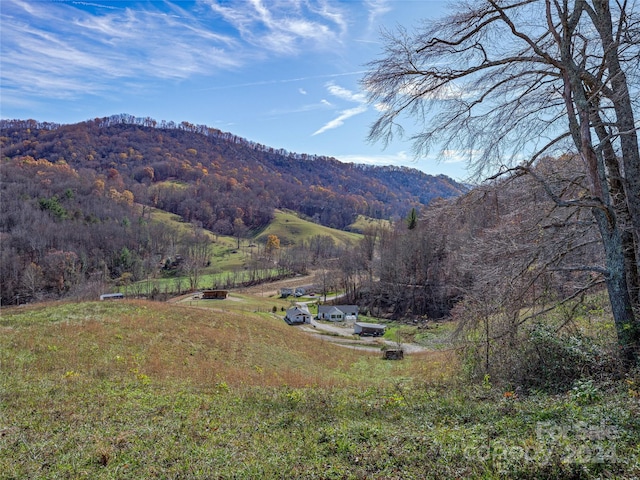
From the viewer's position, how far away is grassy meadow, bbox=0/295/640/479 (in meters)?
3.41

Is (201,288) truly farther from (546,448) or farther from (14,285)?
(546,448)

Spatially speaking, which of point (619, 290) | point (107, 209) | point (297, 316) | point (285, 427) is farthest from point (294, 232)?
point (619, 290)

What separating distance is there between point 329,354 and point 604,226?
55.7 feet

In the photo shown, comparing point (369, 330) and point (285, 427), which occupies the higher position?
point (285, 427)

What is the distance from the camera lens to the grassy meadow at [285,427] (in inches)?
134

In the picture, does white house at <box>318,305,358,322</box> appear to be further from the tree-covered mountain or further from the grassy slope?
the tree-covered mountain

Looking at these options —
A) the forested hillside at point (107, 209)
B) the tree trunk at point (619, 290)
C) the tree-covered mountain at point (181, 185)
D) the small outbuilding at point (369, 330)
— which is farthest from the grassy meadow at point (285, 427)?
the tree-covered mountain at point (181, 185)

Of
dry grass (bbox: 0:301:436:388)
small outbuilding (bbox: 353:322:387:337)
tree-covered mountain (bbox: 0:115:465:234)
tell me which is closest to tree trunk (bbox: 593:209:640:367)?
dry grass (bbox: 0:301:436:388)

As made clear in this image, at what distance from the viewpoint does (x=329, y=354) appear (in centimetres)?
2033

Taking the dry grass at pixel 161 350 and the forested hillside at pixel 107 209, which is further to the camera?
the forested hillside at pixel 107 209

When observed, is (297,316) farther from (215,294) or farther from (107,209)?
(107,209)

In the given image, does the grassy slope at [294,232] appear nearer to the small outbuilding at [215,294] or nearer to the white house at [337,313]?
the white house at [337,313]

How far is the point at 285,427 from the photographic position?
523 cm

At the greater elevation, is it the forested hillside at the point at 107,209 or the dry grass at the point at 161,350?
the forested hillside at the point at 107,209
